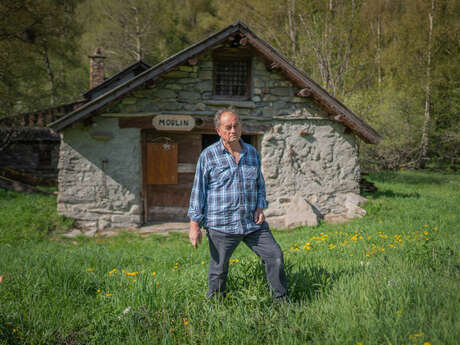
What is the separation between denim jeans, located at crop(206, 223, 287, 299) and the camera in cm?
272

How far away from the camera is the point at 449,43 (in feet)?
57.9

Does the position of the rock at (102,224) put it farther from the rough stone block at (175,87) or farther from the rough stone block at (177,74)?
the rough stone block at (177,74)

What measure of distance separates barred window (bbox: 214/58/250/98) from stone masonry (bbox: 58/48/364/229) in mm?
378

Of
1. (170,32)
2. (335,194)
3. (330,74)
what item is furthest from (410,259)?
(170,32)

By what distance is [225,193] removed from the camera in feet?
9.27

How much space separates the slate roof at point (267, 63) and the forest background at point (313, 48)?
6.38 meters

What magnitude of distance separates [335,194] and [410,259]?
4709 mm

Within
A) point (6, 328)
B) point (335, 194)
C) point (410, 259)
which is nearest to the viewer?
point (6, 328)

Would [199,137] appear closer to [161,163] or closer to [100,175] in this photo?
[161,163]

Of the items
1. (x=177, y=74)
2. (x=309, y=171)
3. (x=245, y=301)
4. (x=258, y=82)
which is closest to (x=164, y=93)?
(x=177, y=74)

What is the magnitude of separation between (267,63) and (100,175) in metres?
4.98

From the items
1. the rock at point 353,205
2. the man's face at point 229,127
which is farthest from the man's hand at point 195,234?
the rock at point 353,205

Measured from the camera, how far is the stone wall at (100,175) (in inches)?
300

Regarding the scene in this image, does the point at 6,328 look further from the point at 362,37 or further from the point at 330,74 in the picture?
the point at 362,37
